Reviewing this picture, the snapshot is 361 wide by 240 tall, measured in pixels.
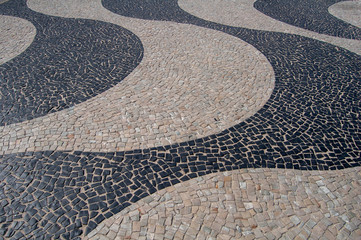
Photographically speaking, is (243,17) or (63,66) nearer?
(63,66)

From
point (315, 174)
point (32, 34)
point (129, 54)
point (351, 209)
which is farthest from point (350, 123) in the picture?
point (32, 34)

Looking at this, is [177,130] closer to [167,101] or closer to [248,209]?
[167,101]

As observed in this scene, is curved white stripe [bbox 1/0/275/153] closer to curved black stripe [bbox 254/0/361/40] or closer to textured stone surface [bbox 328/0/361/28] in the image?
curved black stripe [bbox 254/0/361/40]

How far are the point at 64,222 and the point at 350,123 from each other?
556 cm

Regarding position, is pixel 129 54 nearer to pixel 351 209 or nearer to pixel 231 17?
pixel 231 17

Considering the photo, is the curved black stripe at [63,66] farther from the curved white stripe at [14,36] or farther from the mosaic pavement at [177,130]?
the curved white stripe at [14,36]

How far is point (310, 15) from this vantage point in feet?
39.7

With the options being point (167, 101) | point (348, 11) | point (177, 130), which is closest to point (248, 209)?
point (177, 130)

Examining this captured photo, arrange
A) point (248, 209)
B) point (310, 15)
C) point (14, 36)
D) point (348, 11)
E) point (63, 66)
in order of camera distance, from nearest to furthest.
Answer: point (248, 209)
point (63, 66)
point (14, 36)
point (310, 15)
point (348, 11)

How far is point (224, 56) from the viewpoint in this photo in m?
8.92

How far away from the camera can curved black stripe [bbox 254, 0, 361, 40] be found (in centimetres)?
1096

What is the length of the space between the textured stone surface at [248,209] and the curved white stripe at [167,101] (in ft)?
4.13

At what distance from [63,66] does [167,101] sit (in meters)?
2.99

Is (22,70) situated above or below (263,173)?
below
